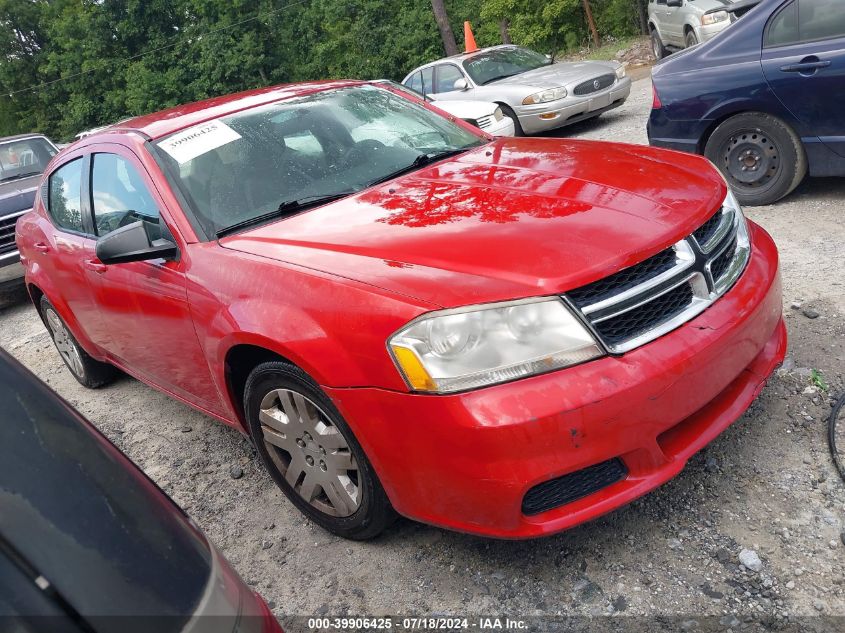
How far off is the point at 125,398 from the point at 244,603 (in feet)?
12.8

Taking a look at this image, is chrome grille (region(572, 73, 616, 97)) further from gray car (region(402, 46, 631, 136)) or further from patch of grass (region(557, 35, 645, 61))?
patch of grass (region(557, 35, 645, 61))

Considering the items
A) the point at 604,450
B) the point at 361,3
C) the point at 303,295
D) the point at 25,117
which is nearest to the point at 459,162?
the point at 303,295

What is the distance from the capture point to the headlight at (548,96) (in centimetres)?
969

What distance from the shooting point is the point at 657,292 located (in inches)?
88.3

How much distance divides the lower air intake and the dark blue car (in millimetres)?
3555

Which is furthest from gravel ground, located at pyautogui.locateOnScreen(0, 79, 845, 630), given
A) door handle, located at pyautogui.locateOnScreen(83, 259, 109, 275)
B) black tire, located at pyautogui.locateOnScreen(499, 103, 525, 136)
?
black tire, located at pyautogui.locateOnScreen(499, 103, 525, 136)

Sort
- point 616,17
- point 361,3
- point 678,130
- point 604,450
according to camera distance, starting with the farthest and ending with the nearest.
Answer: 1. point 361,3
2. point 616,17
3. point 678,130
4. point 604,450

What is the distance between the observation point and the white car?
9094mm

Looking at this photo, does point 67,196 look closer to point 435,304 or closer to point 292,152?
point 292,152

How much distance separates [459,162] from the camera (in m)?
3.28

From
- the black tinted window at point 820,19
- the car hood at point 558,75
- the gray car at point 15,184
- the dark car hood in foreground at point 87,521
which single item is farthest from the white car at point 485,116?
the dark car hood in foreground at point 87,521

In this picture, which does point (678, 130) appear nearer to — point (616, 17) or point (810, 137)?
point (810, 137)

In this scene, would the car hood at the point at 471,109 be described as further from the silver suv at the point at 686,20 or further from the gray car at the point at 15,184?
the gray car at the point at 15,184

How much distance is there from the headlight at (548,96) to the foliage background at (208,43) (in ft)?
45.8
